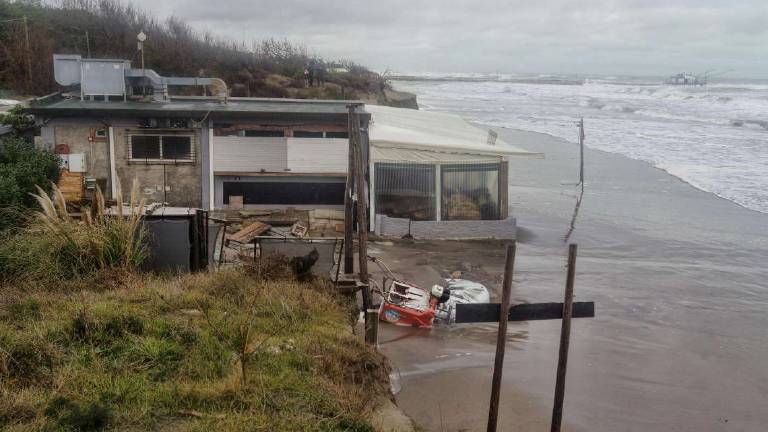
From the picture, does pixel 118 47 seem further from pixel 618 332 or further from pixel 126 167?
pixel 618 332

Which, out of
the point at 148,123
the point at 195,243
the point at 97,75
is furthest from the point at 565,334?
the point at 97,75

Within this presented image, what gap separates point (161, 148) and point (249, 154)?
7.40 ft

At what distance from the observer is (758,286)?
52.0ft

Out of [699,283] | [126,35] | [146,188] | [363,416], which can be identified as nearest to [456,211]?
[699,283]

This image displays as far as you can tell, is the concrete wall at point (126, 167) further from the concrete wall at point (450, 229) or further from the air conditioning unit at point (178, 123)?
the concrete wall at point (450, 229)

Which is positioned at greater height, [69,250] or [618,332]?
[69,250]

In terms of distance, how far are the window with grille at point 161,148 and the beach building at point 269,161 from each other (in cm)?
3

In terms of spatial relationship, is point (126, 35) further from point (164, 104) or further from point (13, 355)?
point (13, 355)

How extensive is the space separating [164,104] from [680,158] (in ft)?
80.2

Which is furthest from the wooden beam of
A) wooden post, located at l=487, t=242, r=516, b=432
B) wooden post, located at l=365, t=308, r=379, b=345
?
wooden post, located at l=365, t=308, r=379, b=345

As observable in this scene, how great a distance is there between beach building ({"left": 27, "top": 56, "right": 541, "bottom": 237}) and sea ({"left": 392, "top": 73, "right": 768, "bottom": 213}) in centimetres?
1072

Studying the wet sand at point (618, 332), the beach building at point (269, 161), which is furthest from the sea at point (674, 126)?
the beach building at point (269, 161)

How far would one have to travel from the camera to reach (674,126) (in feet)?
166

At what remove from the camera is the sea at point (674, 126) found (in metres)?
30.7
